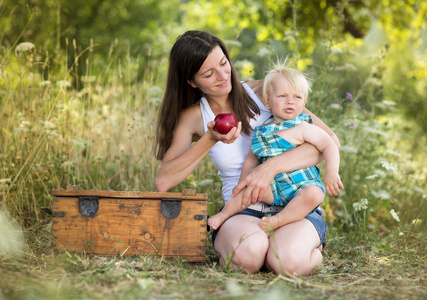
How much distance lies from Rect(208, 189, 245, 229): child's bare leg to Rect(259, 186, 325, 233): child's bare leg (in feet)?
0.69

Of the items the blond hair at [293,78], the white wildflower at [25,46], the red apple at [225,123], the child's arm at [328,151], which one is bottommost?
the child's arm at [328,151]

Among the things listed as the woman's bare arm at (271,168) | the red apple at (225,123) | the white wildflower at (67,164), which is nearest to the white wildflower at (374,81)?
the woman's bare arm at (271,168)

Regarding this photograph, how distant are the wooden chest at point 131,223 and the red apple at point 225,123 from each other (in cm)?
40

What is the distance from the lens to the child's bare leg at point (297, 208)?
239 centimetres

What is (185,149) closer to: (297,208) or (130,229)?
(130,229)

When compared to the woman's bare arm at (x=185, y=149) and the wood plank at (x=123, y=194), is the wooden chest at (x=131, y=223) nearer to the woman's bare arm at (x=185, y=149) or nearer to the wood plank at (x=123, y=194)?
the wood plank at (x=123, y=194)

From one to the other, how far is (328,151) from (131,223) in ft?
3.89

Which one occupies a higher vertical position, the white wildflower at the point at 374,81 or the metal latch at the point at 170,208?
the white wildflower at the point at 374,81

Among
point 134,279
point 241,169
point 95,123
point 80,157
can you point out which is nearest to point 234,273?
point 134,279

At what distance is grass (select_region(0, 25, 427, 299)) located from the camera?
6.53ft

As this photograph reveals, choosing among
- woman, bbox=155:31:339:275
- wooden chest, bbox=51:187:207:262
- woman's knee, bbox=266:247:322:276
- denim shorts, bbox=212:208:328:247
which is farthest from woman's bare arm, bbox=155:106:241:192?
woman's knee, bbox=266:247:322:276

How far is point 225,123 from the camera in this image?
2.40m

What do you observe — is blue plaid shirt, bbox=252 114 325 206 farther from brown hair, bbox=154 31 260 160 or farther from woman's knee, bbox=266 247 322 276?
woman's knee, bbox=266 247 322 276

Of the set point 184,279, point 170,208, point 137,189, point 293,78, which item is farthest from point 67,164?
point 293,78
